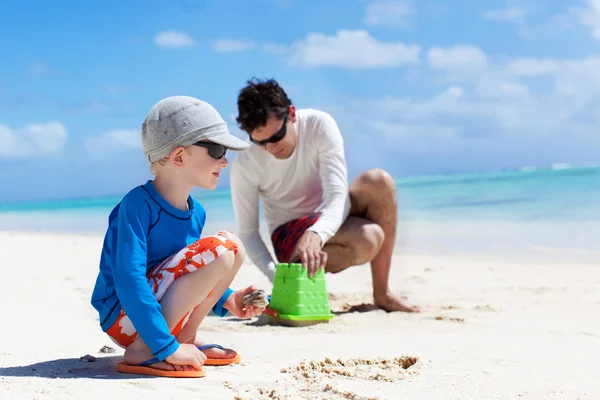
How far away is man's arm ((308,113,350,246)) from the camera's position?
3318 millimetres

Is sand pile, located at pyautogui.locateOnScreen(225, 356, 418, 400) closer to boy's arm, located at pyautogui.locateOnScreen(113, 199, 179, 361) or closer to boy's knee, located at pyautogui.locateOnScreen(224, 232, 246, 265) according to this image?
boy's arm, located at pyautogui.locateOnScreen(113, 199, 179, 361)

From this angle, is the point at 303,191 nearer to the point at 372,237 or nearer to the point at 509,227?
Result: the point at 372,237

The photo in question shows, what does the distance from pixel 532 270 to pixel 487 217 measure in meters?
4.50

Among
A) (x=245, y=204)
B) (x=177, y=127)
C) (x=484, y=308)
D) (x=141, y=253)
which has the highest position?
(x=177, y=127)

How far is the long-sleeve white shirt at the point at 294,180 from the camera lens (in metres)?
3.44

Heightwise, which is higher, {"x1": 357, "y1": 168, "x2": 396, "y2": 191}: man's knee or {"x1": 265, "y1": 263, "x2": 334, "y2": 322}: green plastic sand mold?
{"x1": 357, "y1": 168, "x2": 396, "y2": 191}: man's knee

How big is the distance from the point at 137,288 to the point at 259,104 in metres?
1.61

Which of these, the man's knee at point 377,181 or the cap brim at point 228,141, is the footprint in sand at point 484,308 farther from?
the cap brim at point 228,141

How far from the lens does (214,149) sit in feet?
6.90

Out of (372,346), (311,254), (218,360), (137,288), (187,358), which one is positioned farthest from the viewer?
(311,254)

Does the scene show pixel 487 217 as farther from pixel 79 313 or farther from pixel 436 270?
pixel 79 313

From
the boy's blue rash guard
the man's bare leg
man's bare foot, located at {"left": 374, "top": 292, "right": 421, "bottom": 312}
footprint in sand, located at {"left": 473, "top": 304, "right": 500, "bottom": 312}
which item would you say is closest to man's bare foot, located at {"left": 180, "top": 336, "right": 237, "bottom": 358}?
the boy's blue rash guard

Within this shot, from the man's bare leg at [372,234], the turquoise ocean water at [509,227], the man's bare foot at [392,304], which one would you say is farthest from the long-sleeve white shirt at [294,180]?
the turquoise ocean water at [509,227]

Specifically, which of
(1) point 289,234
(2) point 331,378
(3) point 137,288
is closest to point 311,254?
(1) point 289,234
